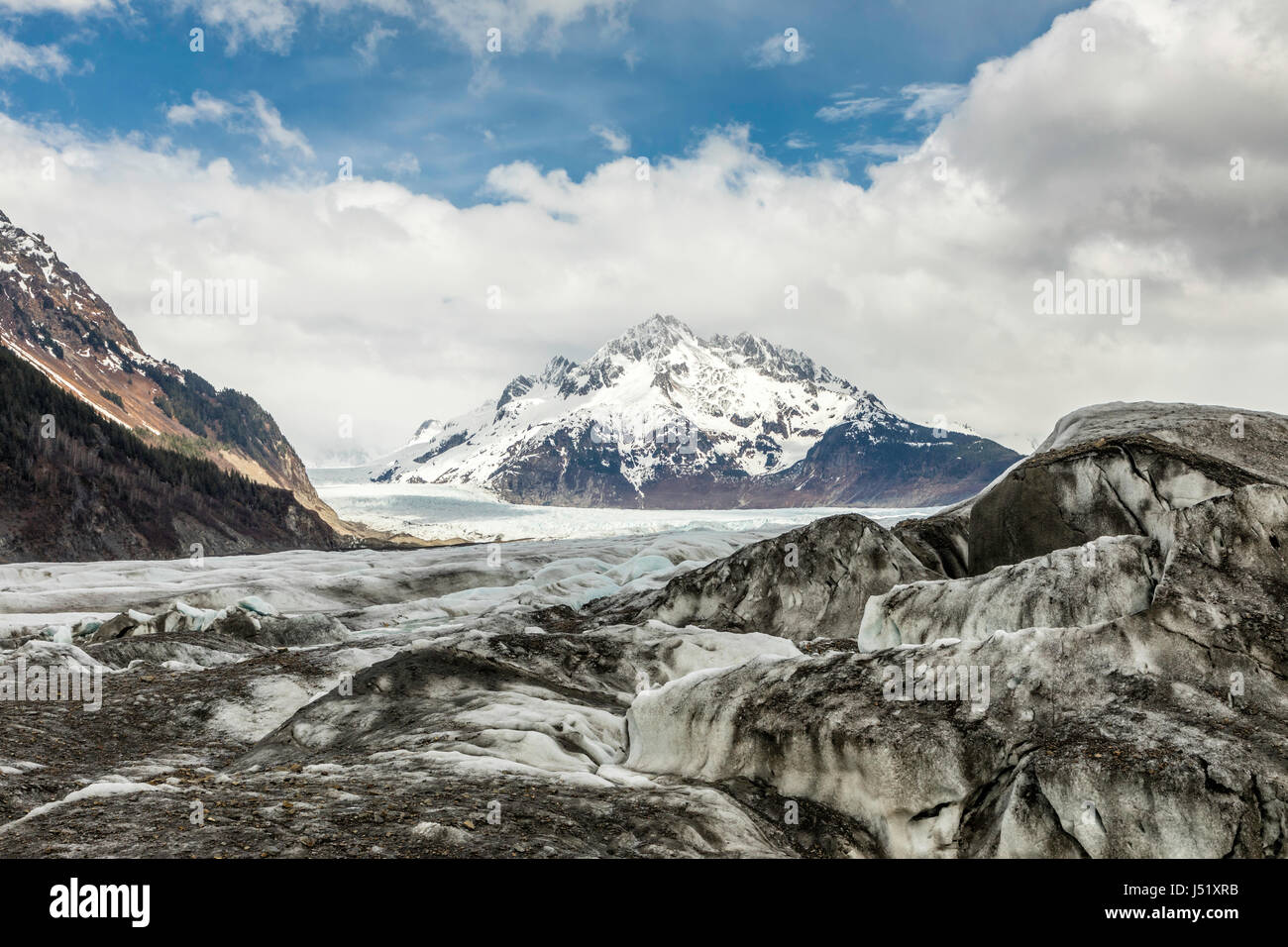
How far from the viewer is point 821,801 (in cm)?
1402

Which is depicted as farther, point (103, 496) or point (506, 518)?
point (506, 518)

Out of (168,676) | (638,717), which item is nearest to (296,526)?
(168,676)
